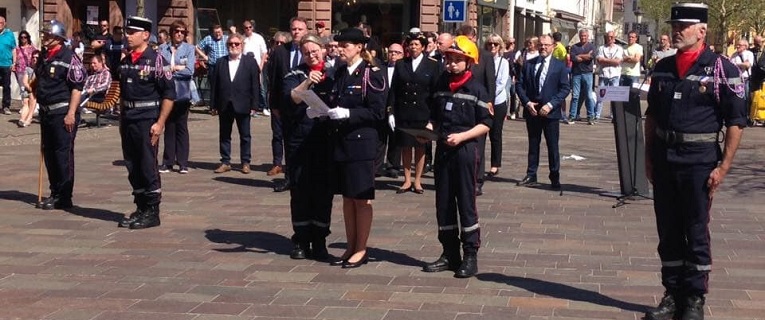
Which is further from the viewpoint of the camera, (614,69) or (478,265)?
(614,69)

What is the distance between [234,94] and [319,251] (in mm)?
6041

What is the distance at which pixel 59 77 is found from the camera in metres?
11.3

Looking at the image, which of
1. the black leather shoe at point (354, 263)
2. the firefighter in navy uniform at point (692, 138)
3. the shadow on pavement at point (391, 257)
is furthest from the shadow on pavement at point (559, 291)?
the black leather shoe at point (354, 263)

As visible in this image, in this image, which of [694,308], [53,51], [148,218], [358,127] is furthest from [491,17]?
[694,308]

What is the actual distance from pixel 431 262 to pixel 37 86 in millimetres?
4625

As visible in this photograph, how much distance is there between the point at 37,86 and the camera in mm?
11500

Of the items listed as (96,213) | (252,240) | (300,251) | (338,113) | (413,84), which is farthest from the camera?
(413,84)

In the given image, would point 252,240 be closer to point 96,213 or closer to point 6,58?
point 96,213

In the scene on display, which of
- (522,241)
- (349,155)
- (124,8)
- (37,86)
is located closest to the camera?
(349,155)

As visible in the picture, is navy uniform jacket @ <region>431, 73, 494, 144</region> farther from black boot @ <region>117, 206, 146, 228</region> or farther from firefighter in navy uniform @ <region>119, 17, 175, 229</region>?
black boot @ <region>117, 206, 146, 228</region>

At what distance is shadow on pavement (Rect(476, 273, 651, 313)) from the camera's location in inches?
296

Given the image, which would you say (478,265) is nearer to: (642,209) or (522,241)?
(522,241)

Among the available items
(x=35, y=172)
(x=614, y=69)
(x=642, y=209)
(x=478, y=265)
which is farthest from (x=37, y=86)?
(x=614, y=69)

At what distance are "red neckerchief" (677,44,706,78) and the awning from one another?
98.3 feet
